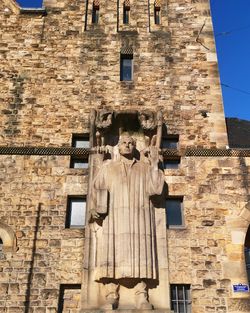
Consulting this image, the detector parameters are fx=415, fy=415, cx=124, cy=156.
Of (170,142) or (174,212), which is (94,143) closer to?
(170,142)

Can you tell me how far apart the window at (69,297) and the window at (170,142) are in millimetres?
4260

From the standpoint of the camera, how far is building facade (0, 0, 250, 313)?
9102 millimetres

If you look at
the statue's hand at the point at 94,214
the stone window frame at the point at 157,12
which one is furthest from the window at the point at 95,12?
the statue's hand at the point at 94,214

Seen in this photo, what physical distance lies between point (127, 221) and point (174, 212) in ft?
5.10

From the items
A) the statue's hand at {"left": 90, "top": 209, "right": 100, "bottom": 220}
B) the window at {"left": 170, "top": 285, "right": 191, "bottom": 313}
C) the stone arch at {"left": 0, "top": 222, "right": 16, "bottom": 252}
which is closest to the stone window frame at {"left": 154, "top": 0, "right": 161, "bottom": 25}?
the statue's hand at {"left": 90, "top": 209, "right": 100, "bottom": 220}

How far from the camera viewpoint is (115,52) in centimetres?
1254

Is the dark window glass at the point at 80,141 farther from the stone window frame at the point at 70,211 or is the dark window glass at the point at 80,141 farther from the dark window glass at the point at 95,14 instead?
the dark window glass at the point at 95,14

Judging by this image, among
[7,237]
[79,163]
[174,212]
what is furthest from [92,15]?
[7,237]

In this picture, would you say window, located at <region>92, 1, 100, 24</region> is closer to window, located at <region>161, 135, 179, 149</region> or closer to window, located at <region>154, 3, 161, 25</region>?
window, located at <region>154, 3, 161, 25</region>

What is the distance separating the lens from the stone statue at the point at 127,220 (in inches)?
335

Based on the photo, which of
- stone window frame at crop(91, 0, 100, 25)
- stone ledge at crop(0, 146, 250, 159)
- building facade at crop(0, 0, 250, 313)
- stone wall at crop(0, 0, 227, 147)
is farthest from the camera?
stone window frame at crop(91, 0, 100, 25)

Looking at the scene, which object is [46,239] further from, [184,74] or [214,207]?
[184,74]

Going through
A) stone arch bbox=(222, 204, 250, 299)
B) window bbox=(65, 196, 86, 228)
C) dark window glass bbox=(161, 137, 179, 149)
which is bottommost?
stone arch bbox=(222, 204, 250, 299)

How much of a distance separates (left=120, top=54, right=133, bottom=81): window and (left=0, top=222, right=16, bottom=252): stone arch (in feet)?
17.7
